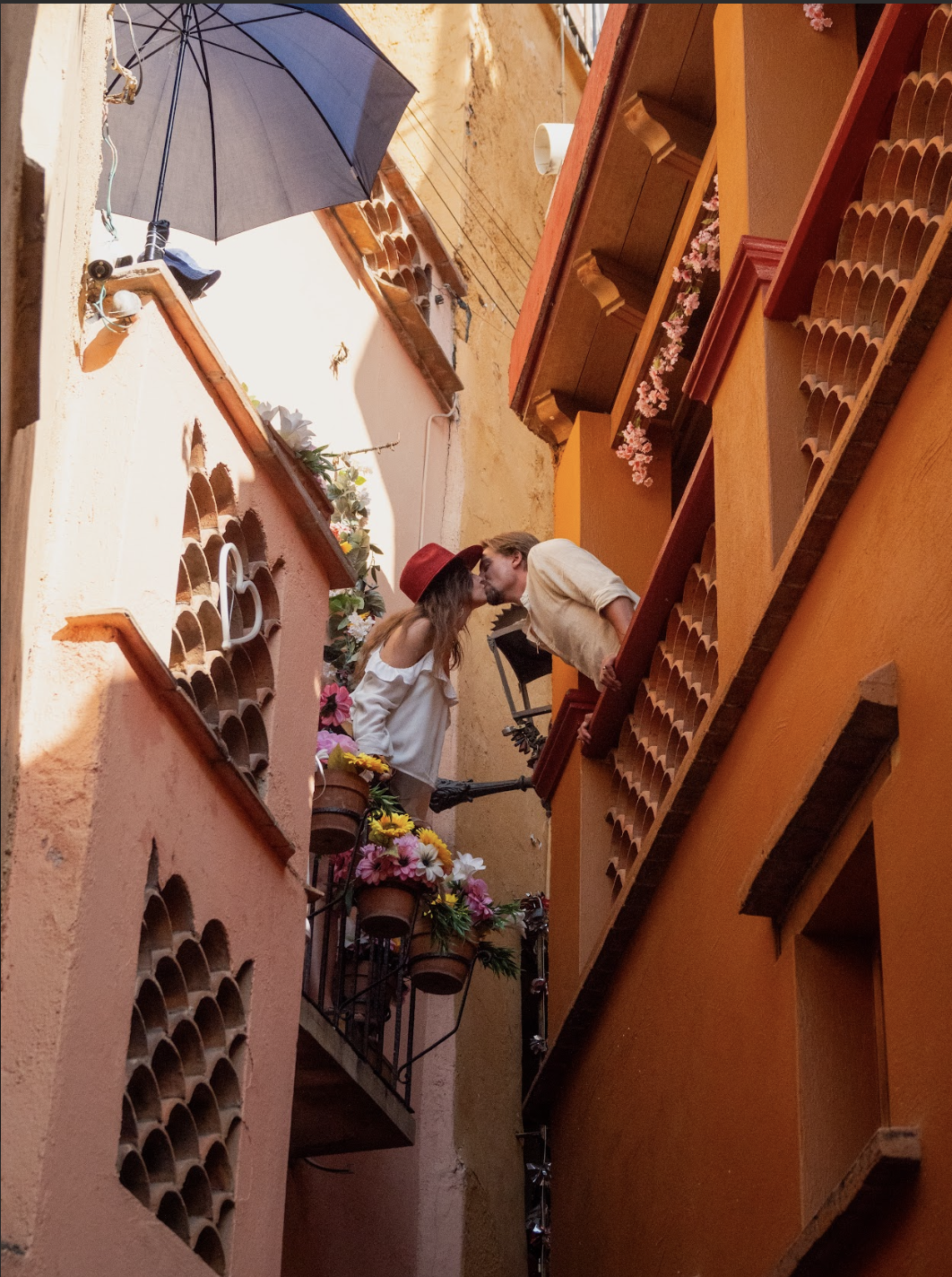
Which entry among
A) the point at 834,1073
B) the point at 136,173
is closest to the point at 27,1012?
the point at 834,1073

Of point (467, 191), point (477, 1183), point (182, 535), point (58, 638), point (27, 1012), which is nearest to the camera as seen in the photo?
point (27, 1012)

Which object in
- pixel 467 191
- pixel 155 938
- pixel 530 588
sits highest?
pixel 467 191

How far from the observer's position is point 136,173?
29.6 ft

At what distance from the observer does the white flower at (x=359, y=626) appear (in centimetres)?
971

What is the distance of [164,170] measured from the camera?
7.90m

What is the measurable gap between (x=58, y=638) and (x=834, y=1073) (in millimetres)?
2453

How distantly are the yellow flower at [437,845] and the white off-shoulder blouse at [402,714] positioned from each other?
72 centimetres

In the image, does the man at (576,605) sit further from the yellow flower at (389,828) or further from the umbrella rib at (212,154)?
the umbrella rib at (212,154)

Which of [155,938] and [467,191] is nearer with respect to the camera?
[155,938]

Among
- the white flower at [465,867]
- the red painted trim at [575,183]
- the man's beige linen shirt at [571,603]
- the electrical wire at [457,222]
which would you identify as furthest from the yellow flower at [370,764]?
the electrical wire at [457,222]

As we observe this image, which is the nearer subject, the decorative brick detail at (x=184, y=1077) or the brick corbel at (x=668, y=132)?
the decorative brick detail at (x=184, y=1077)

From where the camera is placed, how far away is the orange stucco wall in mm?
4527

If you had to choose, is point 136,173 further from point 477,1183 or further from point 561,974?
point 477,1183

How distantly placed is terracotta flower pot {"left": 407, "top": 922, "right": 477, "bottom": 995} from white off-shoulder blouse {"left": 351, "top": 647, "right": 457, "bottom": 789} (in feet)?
3.25
